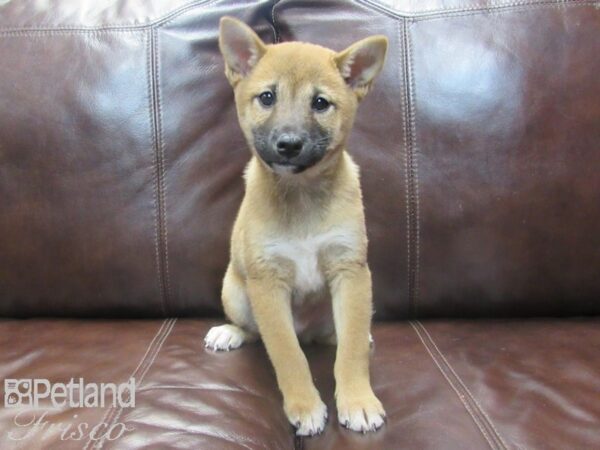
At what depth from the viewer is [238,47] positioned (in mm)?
1388

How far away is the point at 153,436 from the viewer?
3.65ft

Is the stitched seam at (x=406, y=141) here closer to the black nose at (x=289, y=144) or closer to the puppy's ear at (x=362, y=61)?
the puppy's ear at (x=362, y=61)

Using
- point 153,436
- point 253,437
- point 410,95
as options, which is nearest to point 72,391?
point 153,436

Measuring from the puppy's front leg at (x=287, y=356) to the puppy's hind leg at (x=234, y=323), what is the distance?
16 centimetres

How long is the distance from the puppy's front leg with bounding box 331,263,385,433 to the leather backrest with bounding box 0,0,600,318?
326 millimetres

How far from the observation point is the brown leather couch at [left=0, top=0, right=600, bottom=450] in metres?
1.64

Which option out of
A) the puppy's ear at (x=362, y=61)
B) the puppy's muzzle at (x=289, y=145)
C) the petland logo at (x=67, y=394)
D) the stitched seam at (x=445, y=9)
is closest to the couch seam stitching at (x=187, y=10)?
the stitched seam at (x=445, y=9)

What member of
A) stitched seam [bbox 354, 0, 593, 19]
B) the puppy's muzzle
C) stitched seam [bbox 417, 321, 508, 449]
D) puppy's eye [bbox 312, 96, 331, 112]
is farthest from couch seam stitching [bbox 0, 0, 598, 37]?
stitched seam [bbox 417, 321, 508, 449]

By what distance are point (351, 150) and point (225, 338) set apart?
2.14ft

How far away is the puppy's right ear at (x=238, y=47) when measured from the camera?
4.42 feet

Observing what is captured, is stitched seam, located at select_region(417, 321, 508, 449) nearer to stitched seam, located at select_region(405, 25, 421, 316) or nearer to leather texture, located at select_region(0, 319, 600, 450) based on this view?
leather texture, located at select_region(0, 319, 600, 450)

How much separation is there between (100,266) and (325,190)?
74 cm

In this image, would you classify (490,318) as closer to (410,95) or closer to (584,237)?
(584,237)

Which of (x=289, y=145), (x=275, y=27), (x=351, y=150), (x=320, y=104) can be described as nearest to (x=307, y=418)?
(x=289, y=145)
